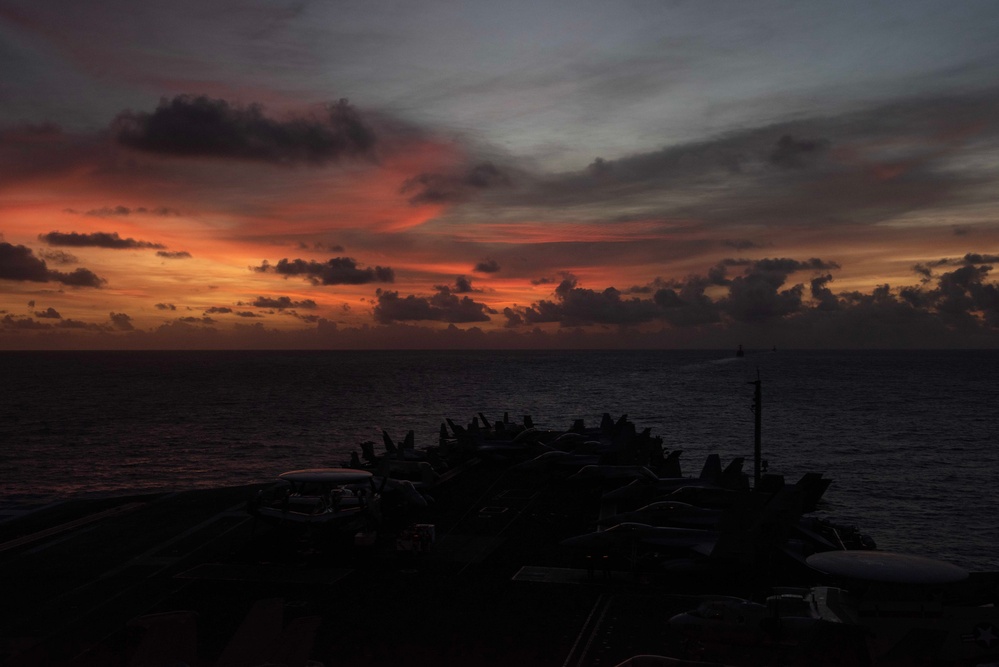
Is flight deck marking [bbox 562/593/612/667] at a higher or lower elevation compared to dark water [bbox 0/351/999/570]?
higher

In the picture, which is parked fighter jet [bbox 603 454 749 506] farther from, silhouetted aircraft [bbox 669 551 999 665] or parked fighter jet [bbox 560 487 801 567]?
silhouetted aircraft [bbox 669 551 999 665]

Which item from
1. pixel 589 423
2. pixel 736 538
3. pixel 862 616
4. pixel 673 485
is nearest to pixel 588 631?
pixel 736 538

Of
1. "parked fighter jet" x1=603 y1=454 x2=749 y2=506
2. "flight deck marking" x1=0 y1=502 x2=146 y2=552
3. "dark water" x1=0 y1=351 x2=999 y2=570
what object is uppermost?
"parked fighter jet" x1=603 y1=454 x2=749 y2=506

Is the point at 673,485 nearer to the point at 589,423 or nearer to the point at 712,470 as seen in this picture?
the point at 712,470

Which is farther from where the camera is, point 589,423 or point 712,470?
point 589,423

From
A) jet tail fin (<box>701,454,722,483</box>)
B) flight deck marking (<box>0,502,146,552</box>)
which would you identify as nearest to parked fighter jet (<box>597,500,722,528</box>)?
jet tail fin (<box>701,454,722,483</box>)

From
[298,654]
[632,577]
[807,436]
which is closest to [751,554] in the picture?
[632,577]

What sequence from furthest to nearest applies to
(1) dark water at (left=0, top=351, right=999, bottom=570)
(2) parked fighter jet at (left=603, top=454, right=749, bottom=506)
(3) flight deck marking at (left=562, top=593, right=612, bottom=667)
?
(1) dark water at (left=0, top=351, right=999, bottom=570) < (2) parked fighter jet at (left=603, top=454, right=749, bottom=506) < (3) flight deck marking at (left=562, top=593, right=612, bottom=667)

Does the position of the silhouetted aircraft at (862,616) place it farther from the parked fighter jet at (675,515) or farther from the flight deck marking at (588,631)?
the parked fighter jet at (675,515)

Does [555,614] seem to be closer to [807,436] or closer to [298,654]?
[298,654]

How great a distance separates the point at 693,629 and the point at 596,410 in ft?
488

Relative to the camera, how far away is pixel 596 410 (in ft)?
564

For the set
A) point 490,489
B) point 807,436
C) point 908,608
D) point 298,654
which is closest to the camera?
point 298,654

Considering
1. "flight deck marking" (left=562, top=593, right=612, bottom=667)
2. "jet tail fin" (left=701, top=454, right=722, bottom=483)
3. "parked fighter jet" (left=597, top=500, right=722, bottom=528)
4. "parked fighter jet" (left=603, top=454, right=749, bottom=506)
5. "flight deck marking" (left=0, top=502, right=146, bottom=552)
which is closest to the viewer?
"flight deck marking" (left=562, top=593, right=612, bottom=667)
